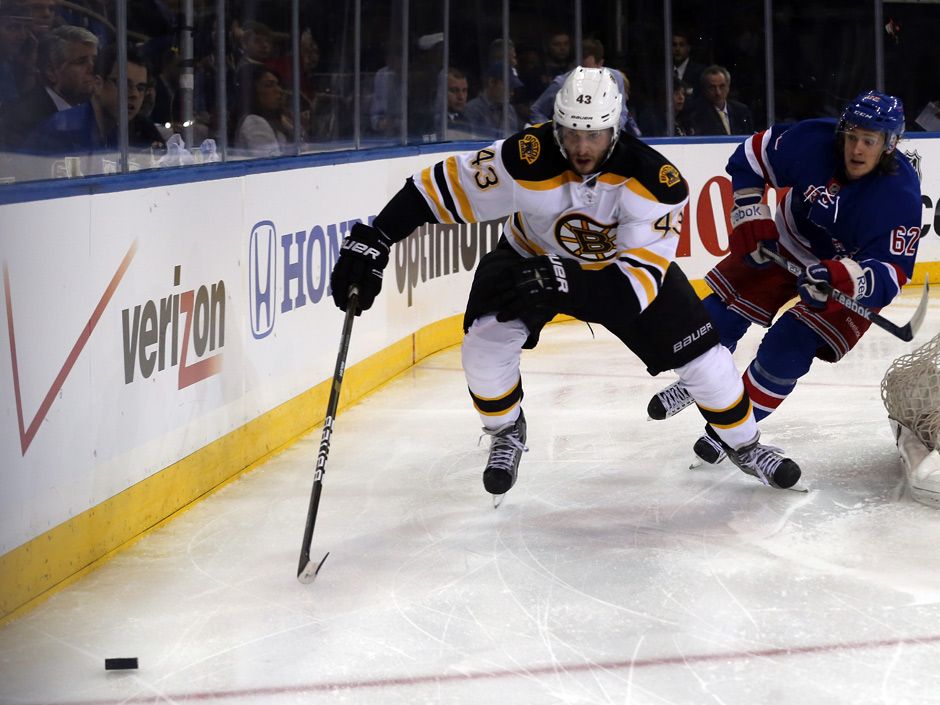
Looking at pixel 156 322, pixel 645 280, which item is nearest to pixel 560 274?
pixel 645 280

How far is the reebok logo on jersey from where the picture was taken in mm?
2803

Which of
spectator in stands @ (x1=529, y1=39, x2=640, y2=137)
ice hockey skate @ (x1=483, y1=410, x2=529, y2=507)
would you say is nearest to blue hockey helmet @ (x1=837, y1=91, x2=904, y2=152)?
ice hockey skate @ (x1=483, y1=410, x2=529, y2=507)

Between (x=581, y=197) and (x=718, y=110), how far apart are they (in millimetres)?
4136

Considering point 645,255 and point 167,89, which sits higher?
point 167,89

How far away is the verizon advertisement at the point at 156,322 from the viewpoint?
8.05 ft

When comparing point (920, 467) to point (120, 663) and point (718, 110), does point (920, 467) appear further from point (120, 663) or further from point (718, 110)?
point (718, 110)

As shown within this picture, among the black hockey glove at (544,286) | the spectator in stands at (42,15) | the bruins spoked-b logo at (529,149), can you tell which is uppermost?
the spectator in stands at (42,15)

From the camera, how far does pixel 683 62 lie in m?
6.86

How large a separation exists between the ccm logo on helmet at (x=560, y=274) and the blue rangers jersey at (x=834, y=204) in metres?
0.79

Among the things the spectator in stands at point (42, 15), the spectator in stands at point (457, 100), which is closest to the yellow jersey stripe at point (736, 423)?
the spectator in stands at point (42, 15)

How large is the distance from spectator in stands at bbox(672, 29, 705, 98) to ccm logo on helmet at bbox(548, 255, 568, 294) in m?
4.25

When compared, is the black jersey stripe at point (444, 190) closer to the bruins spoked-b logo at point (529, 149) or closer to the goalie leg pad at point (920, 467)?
the bruins spoked-b logo at point (529, 149)

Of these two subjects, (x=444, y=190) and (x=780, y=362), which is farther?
(x=780, y=362)

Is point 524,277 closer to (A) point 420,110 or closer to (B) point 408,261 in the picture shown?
(B) point 408,261
